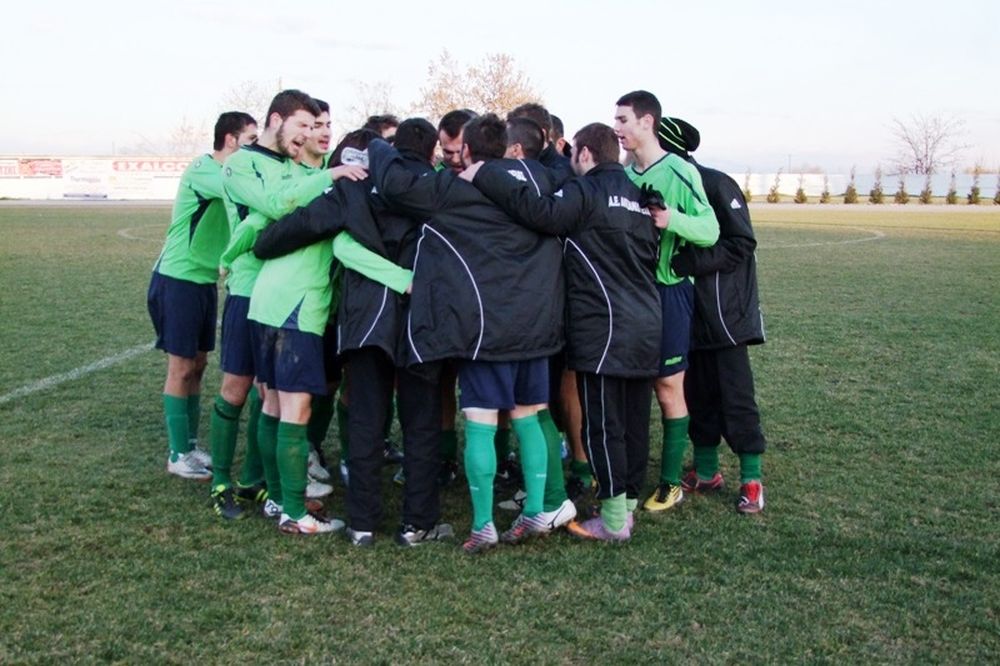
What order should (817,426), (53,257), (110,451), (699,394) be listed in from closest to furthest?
(699,394) → (110,451) → (817,426) → (53,257)

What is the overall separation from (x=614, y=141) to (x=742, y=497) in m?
1.93

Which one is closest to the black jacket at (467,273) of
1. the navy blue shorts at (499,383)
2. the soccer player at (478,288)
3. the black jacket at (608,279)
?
Answer: the soccer player at (478,288)

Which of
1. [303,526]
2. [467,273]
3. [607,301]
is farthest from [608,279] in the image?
[303,526]

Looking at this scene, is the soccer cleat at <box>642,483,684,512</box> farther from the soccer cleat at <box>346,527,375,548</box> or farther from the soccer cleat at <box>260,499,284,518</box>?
the soccer cleat at <box>260,499,284,518</box>

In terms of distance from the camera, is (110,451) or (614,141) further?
(110,451)

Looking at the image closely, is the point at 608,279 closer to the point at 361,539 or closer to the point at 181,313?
the point at 361,539

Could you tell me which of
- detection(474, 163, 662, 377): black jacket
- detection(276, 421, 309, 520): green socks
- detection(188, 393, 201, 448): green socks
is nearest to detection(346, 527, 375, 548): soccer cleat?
detection(276, 421, 309, 520): green socks

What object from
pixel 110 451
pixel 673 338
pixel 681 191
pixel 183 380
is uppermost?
pixel 681 191

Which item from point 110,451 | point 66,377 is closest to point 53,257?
point 66,377

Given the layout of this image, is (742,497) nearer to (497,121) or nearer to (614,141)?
(614,141)

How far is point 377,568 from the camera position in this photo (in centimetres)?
430

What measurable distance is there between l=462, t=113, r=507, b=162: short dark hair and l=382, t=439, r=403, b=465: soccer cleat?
7.59 ft

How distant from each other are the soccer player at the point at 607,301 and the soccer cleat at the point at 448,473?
1108mm

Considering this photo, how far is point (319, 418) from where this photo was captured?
5.68m
